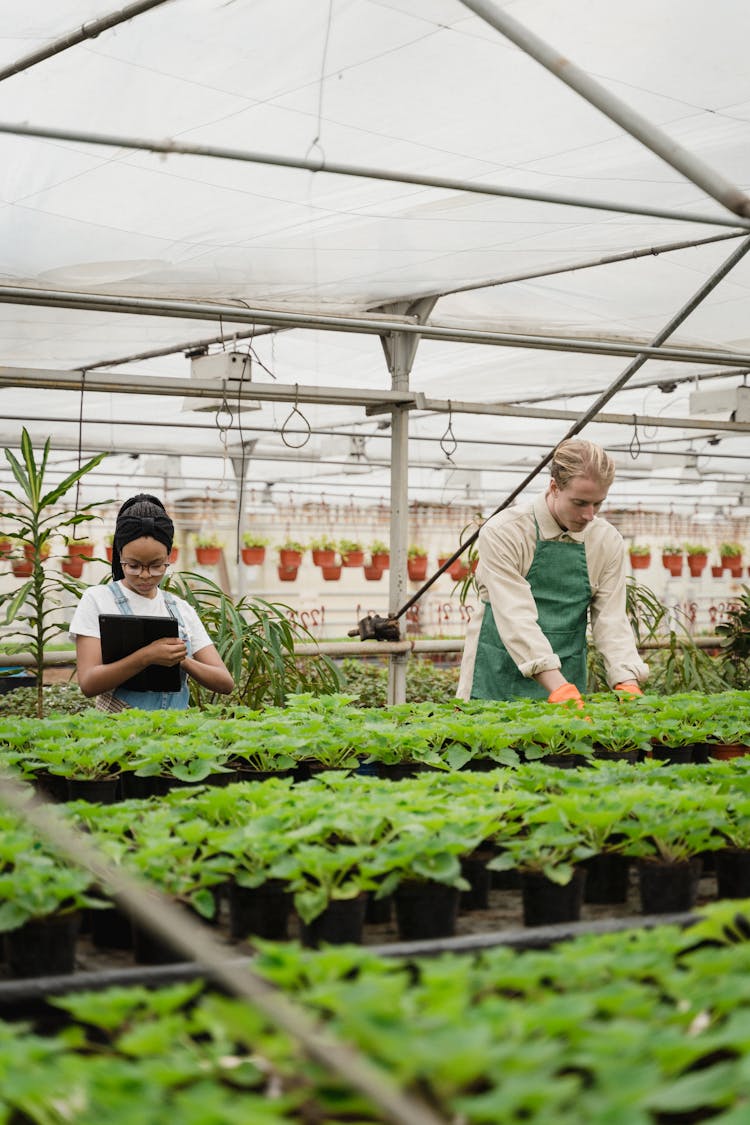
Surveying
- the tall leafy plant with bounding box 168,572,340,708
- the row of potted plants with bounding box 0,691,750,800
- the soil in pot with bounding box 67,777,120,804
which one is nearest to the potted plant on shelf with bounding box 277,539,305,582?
the tall leafy plant with bounding box 168,572,340,708

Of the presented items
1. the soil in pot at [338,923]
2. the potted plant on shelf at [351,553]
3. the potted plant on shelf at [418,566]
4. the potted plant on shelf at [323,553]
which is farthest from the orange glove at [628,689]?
the potted plant on shelf at [351,553]

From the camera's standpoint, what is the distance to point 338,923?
1.61 metres

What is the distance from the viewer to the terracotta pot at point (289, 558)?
11609 millimetres

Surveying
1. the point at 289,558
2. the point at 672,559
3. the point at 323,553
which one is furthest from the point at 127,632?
the point at 672,559

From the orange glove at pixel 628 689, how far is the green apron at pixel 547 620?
0.75 feet

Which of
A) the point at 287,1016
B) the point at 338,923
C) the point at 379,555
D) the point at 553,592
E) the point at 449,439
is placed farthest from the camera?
the point at 379,555

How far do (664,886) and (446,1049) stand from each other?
966mm

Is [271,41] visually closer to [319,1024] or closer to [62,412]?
[319,1024]

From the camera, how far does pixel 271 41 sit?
273cm

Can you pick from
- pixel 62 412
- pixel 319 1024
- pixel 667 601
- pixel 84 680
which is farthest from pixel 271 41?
pixel 667 601

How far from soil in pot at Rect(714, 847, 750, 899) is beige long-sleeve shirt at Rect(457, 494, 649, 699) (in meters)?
1.38

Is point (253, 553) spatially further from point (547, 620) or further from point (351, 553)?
point (547, 620)

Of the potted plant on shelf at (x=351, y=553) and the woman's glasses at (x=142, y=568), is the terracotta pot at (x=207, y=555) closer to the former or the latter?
the potted plant on shelf at (x=351, y=553)

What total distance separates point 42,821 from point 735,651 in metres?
5.50
